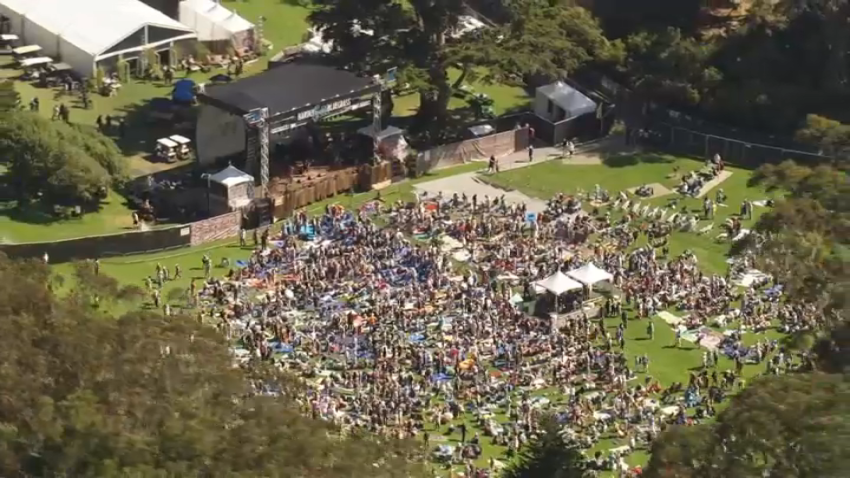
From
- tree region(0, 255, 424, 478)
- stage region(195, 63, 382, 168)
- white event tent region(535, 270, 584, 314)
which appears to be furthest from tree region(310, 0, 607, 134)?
tree region(0, 255, 424, 478)

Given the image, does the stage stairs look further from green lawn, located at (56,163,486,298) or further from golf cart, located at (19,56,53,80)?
golf cart, located at (19,56,53,80)

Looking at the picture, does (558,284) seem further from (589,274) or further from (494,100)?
(494,100)

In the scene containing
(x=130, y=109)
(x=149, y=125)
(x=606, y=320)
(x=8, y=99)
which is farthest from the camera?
(x=130, y=109)

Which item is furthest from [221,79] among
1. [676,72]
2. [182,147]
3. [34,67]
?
[676,72]

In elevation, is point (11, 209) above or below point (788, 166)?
below

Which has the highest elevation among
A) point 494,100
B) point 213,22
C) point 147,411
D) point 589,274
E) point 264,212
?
point 147,411

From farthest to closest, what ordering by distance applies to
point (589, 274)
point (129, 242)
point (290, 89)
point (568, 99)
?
point (568, 99), point (290, 89), point (129, 242), point (589, 274)

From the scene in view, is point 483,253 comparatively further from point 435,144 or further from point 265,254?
point 435,144

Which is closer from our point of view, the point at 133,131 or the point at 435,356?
the point at 435,356

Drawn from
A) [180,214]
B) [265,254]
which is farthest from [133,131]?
[265,254]
